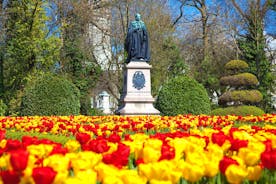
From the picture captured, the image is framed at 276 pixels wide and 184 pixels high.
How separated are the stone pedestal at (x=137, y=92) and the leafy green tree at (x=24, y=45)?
6.41 m

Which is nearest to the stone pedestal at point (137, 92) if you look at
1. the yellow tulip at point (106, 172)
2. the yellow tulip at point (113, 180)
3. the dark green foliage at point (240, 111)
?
the dark green foliage at point (240, 111)

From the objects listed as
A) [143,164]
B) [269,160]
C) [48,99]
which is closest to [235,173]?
[269,160]

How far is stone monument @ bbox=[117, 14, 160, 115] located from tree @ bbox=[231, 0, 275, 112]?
12.2 metres

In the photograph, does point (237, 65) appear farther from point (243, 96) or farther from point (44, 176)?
point (44, 176)

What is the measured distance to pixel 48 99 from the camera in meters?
18.1

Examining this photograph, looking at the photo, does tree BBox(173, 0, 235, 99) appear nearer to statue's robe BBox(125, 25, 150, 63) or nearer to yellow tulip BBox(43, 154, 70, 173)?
statue's robe BBox(125, 25, 150, 63)

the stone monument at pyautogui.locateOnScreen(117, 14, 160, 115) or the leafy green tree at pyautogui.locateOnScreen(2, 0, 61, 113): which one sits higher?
the leafy green tree at pyautogui.locateOnScreen(2, 0, 61, 113)

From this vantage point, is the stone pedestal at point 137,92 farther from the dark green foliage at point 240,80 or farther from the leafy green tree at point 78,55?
the leafy green tree at point 78,55

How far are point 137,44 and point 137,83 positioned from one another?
1.86 metres

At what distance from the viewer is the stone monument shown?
1703 cm

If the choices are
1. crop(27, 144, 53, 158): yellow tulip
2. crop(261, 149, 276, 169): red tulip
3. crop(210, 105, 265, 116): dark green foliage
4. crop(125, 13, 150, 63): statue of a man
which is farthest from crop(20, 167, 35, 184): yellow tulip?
crop(210, 105, 265, 116): dark green foliage

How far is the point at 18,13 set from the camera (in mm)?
22500

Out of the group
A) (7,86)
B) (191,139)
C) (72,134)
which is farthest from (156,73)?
(191,139)

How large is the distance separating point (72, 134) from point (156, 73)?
2042 centimetres
